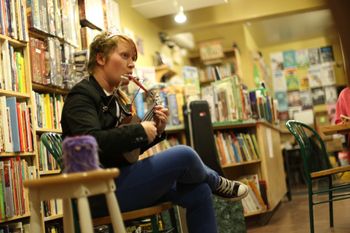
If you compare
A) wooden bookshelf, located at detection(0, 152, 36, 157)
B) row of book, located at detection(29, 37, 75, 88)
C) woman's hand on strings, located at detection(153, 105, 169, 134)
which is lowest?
wooden bookshelf, located at detection(0, 152, 36, 157)

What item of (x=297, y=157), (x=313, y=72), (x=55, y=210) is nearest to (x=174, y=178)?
(x=55, y=210)

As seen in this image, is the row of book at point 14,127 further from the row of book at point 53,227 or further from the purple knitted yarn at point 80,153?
the purple knitted yarn at point 80,153

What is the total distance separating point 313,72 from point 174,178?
7372mm

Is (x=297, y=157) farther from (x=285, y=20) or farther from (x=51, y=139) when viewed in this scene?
(x=51, y=139)

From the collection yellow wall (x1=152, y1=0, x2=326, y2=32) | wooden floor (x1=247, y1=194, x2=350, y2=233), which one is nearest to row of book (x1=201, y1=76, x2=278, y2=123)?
wooden floor (x1=247, y1=194, x2=350, y2=233)

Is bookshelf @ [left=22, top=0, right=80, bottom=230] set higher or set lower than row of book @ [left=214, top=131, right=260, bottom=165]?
higher

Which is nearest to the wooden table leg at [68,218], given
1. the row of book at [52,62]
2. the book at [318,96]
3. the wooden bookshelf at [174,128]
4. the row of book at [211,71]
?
the row of book at [52,62]

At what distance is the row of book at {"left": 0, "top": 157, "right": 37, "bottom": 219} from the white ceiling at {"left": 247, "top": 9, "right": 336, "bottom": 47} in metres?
5.18

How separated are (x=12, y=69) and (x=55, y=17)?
0.66 metres

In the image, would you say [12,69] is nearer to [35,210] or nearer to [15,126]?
[15,126]

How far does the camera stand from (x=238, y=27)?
6.70 meters

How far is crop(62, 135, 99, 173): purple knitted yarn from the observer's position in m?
1.19

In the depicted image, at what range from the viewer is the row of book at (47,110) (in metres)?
2.58

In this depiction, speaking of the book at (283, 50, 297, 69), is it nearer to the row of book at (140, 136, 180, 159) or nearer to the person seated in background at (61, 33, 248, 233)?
the row of book at (140, 136, 180, 159)
